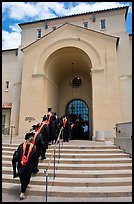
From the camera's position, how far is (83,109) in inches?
768

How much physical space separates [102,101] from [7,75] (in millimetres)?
12544

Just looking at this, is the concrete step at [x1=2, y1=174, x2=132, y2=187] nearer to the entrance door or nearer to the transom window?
the entrance door

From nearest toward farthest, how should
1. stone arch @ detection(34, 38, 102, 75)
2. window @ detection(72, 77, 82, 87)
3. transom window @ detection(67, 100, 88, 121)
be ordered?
1. stone arch @ detection(34, 38, 102, 75)
2. transom window @ detection(67, 100, 88, 121)
3. window @ detection(72, 77, 82, 87)

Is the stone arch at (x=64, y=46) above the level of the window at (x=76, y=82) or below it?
above

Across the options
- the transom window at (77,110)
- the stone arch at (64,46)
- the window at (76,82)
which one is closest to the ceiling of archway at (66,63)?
the stone arch at (64,46)

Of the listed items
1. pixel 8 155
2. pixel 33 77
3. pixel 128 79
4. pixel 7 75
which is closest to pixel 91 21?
pixel 128 79

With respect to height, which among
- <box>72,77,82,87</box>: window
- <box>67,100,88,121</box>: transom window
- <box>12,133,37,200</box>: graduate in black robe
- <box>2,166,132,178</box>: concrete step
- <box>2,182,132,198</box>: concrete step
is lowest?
<box>2,182,132,198</box>: concrete step

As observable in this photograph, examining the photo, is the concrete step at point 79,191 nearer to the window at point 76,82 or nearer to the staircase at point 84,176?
the staircase at point 84,176

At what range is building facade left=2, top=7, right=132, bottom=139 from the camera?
49.0ft

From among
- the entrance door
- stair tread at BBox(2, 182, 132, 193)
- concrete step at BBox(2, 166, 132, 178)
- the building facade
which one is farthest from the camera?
the entrance door

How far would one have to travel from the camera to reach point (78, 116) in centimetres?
1930

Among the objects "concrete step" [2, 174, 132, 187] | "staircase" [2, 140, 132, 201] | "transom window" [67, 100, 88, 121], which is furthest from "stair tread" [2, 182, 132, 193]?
"transom window" [67, 100, 88, 121]

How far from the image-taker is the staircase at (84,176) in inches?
198

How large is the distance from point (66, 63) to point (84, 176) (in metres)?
14.6
